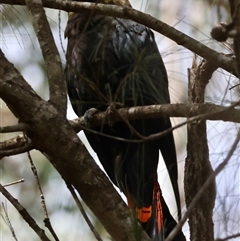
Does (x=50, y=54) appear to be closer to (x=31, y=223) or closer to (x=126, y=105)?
(x=126, y=105)

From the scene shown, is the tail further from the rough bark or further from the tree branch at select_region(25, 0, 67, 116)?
the tree branch at select_region(25, 0, 67, 116)

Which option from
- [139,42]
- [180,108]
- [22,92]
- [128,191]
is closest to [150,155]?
[128,191]

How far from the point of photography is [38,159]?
2254 millimetres

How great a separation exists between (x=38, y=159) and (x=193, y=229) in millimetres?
1045

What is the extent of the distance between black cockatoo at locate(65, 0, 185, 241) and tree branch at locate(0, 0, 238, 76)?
0.15 metres

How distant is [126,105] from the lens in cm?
137

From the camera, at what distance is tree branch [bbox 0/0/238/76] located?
1.07 meters

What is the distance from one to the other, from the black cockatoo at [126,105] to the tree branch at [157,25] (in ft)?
0.50

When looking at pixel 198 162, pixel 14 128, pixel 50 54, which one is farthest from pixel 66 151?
pixel 198 162

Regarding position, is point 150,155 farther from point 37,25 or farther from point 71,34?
point 37,25

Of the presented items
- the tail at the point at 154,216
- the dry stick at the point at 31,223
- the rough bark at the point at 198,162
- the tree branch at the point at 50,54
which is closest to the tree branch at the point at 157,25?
the tree branch at the point at 50,54

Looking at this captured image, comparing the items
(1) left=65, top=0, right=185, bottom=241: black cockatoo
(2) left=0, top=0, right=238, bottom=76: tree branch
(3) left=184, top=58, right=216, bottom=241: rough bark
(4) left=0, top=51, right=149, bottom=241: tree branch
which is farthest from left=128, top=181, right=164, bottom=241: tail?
(2) left=0, top=0, right=238, bottom=76: tree branch

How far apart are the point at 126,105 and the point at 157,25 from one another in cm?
29

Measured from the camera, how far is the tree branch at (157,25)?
1.07 metres
